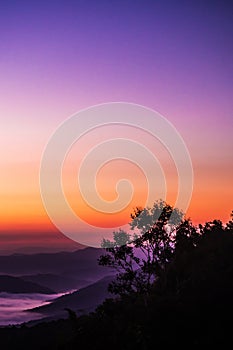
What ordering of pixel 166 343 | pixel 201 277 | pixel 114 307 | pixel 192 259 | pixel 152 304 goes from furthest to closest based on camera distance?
pixel 192 259, pixel 114 307, pixel 201 277, pixel 152 304, pixel 166 343

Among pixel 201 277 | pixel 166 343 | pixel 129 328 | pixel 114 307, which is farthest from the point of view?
pixel 114 307

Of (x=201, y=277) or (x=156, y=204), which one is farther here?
(x=156, y=204)

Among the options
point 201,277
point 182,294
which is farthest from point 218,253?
point 182,294

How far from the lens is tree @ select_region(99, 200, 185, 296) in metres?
65.2

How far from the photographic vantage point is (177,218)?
69.4 metres

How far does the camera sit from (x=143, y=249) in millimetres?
66688

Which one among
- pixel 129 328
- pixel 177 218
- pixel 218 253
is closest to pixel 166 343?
pixel 129 328

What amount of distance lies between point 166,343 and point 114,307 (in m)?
19.3

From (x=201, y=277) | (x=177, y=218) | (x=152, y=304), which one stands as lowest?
(x=152, y=304)

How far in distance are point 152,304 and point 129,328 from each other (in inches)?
238

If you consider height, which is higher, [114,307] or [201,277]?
[201,277]

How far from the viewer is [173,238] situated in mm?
69250

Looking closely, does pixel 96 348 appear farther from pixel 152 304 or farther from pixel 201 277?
pixel 201 277

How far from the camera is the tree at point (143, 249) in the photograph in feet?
214
